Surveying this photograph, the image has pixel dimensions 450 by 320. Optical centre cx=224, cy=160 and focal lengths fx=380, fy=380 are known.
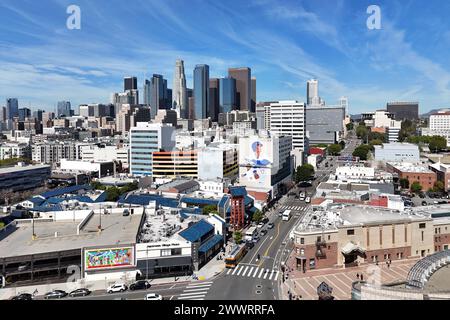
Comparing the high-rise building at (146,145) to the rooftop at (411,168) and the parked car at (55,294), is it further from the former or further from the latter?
the parked car at (55,294)

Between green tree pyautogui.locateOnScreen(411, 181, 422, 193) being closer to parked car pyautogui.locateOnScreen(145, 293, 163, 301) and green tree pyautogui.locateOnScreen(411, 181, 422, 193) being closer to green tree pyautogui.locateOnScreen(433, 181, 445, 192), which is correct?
green tree pyautogui.locateOnScreen(433, 181, 445, 192)

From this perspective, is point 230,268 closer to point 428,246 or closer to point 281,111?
point 428,246

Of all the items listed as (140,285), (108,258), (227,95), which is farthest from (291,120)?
(227,95)

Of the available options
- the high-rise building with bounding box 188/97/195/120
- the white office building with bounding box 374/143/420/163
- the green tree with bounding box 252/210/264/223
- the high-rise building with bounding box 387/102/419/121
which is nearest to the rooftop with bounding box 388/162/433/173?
the white office building with bounding box 374/143/420/163

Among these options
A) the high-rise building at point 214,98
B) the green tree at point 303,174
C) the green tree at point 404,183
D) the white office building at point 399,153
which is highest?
the high-rise building at point 214,98

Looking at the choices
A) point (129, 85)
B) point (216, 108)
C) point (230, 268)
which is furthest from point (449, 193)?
point (129, 85)

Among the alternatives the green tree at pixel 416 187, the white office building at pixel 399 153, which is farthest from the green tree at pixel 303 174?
the white office building at pixel 399 153
